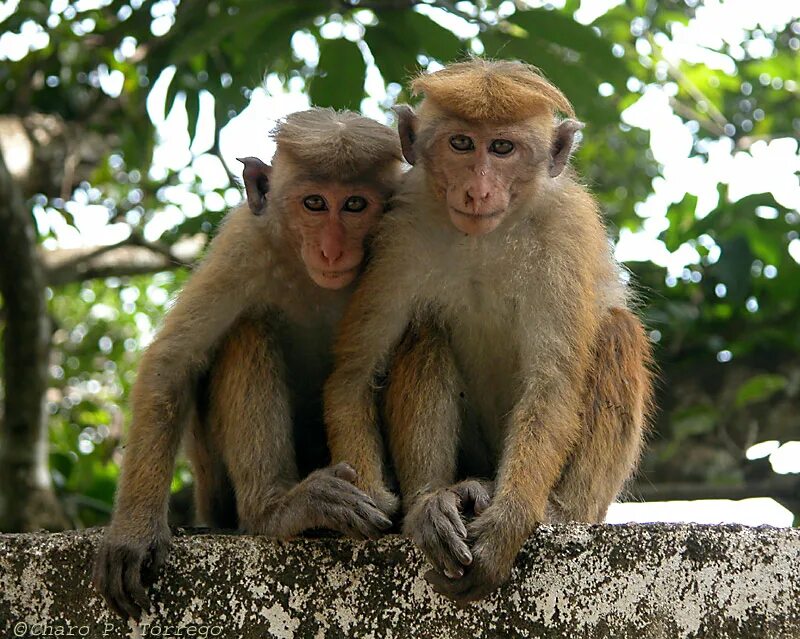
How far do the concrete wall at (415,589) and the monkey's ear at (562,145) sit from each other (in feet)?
5.24

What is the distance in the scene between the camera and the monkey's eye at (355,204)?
4.47m

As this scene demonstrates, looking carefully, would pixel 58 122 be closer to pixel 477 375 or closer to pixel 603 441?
pixel 477 375

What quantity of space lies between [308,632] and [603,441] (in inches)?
51.8

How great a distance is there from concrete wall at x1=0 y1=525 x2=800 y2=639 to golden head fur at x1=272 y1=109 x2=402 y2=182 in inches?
65.2

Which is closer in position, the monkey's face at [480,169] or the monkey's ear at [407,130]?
the monkey's face at [480,169]

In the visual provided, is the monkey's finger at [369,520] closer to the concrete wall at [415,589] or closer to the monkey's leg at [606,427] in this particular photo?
the concrete wall at [415,589]

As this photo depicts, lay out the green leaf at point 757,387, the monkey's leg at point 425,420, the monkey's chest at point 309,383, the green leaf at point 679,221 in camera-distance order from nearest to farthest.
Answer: the monkey's leg at point 425,420 < the monkey's chest at point 309,383 < the green leaf at point 757,387 < the green leaf at point 679,221

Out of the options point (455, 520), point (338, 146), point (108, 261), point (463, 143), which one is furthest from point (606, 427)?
point (108, 261)

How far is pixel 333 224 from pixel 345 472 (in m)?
1.10

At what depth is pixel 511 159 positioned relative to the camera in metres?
4.18

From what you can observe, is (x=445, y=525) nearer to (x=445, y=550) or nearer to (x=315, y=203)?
(x=445, y=550)

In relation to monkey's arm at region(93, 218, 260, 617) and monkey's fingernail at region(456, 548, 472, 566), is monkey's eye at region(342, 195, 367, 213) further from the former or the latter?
monkey's fingernail at region(456, 548, 472, 566)

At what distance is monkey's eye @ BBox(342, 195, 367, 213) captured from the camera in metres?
4.47

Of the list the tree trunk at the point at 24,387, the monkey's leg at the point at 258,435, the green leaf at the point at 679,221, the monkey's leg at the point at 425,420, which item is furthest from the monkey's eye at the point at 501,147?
the tree trunk at the point at 24,387
